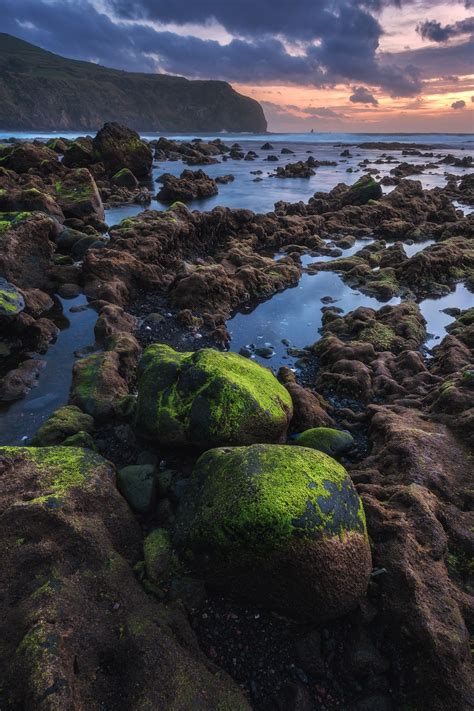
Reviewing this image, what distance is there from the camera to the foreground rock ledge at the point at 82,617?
12.1ft

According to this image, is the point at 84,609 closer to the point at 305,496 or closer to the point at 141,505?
the point at 141,505

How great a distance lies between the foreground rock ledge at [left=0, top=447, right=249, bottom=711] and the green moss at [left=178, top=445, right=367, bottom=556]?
3.12 feet

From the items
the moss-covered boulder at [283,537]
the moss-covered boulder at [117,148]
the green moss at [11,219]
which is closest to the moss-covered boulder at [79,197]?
the green moss at [11,219]

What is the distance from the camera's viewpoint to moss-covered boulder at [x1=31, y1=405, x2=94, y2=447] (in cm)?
770

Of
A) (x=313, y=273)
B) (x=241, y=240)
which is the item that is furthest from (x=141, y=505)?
(x=241, y=240)

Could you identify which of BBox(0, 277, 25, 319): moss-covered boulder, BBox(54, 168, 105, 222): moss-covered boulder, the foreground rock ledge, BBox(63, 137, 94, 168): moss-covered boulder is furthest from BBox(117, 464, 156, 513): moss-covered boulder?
BBox(63, 137, 94, 168): moss-covered boulder

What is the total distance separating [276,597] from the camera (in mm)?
4750

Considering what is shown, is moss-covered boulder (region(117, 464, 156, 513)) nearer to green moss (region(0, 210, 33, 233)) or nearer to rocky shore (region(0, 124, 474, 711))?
rocky shore (region(0, 124, 474, 711))

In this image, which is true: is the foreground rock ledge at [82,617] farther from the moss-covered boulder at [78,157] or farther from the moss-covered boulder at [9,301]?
the moss-covered boulder at [78,157]

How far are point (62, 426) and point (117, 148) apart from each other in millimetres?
40591

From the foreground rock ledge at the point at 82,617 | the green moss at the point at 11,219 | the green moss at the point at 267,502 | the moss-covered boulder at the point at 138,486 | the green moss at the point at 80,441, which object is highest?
the green moss at the point at 11,219

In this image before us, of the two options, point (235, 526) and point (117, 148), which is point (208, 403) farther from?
point (117, 148)

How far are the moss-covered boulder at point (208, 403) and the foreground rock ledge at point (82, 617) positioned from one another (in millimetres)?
1695

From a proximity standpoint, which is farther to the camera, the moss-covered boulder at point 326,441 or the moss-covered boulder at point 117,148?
the moss-covered boulder at point 117,148
